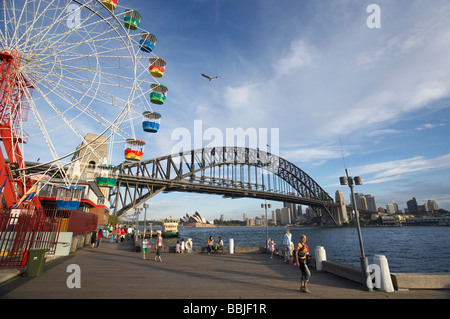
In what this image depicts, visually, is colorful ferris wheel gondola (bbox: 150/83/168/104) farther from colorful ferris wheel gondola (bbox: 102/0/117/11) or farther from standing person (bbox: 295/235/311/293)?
standing person (bbox: 295/235/311/293)

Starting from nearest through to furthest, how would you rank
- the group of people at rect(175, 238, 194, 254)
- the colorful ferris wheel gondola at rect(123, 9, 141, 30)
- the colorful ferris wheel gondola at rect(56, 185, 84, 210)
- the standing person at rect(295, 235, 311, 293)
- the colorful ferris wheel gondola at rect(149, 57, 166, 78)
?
the standing person at rect(295, 235, 311, 293)
the colorful ferris wheel gondola at rect(123, 9, 141, 30)
the group of people at rect(175, 238, 194, 254)
the colorful ferris wheel gondola at rect(149, 57, 166, 78)
the colorful ferris wheel gondola at rect(56, 185, 84, 210)

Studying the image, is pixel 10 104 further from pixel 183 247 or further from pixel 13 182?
pixel 183 247

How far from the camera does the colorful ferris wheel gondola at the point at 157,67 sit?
21078 mm

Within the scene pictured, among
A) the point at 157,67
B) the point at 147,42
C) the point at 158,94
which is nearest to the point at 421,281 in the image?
the point at 158,94

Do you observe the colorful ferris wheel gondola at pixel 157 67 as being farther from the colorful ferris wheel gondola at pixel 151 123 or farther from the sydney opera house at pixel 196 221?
the sydney opera house at pixel 196 221

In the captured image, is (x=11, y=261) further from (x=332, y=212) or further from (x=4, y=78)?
(x=332, y=212)

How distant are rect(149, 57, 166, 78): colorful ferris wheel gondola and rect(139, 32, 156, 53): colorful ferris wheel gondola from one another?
0.86m

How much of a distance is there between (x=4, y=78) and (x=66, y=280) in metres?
15.7

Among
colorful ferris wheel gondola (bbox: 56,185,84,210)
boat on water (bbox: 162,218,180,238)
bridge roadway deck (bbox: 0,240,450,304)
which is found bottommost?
bridge roadway deck (bbox: 0,240,450,304)

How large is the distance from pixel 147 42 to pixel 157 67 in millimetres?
2166

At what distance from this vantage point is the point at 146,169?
199 feet

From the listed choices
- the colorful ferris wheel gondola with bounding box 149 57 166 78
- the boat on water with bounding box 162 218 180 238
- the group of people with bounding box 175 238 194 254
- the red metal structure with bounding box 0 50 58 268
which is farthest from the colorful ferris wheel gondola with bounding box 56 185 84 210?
the boat on water with bounding box 162 218 180 238

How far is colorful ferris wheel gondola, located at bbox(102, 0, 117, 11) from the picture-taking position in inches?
657
